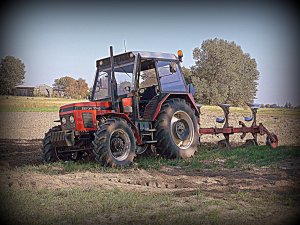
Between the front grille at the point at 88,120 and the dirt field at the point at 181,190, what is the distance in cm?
111

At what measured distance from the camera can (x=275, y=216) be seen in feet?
13.8

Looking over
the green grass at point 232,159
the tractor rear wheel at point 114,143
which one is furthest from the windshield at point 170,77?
the tractor rear wheel at point 114,143

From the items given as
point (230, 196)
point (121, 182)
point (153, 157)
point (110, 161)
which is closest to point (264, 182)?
point (230, 196)

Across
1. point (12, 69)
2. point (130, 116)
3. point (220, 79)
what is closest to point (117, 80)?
point (130, 116)

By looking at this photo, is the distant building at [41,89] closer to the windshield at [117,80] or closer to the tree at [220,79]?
the windshield at [117,80]

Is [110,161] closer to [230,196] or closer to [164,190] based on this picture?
[164,190]

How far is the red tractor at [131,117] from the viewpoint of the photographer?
7.87 metres

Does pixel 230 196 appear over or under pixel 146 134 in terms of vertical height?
under

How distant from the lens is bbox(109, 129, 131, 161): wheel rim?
25.5 ft

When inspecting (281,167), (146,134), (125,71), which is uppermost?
(125,71)

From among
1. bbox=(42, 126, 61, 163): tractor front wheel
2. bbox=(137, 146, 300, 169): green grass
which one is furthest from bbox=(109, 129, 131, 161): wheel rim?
bbox=(42, 126, 61, 163): tractor front wheel

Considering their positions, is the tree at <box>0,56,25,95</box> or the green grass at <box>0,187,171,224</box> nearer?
the tree at <box>0,56,25,95</box>

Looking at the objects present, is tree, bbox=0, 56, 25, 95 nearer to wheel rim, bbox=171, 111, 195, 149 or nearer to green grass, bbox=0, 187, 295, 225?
green grass, bbox=0, 187, 295, 225

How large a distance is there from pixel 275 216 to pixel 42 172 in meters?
4.42
